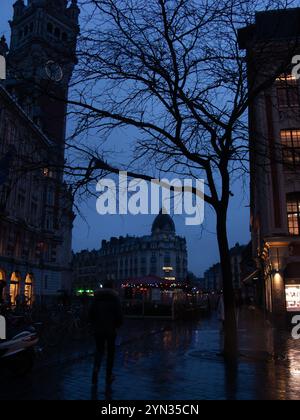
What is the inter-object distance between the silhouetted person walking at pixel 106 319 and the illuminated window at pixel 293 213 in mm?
20269

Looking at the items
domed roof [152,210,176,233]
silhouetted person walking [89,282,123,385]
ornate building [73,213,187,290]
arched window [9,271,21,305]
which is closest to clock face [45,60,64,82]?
silhouetted person walking [89,282,123,385]

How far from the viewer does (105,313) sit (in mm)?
8594

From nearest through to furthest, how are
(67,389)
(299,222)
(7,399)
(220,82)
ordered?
(7,399) → (67,389) → (220,82) → (299,222)

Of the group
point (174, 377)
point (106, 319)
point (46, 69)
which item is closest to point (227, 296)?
point (174, 377)

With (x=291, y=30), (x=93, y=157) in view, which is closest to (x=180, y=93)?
(x=93, y=157)

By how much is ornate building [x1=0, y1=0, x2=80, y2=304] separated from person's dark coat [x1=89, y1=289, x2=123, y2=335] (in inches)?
114

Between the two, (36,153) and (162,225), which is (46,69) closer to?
(36,153)

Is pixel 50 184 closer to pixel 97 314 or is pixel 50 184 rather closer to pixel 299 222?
pixel 97 314

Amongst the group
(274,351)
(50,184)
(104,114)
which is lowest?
(274,351)

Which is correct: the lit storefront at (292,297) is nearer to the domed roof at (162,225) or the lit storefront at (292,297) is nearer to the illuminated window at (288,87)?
the illuminated window at (288,87)

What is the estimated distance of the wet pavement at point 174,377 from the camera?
7250 mm

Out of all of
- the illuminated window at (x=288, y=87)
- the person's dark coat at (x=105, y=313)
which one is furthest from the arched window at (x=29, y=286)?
the person's dark coat at (x=105, y=313)
